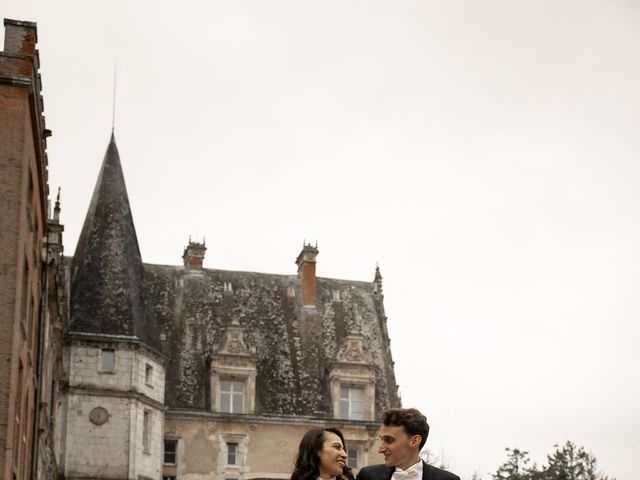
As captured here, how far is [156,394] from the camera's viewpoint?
5022 centimetres

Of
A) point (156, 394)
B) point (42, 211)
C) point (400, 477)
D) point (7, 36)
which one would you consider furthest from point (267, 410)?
point (400, 477)

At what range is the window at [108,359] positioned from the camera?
4822 cm

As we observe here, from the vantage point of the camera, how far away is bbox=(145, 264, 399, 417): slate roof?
5372 cm

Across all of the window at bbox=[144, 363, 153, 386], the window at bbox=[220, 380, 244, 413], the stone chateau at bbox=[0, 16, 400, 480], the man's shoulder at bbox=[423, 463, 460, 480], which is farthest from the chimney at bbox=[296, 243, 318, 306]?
the man's shoulder at bbox=[423, 463, 460, 480]

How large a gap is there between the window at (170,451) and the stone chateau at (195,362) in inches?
1.5

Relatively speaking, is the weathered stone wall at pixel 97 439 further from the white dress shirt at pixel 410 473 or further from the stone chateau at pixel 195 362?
the white dress shirt at pixel 410 473

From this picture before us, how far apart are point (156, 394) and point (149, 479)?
132 inches

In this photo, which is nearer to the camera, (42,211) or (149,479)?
(42,211)

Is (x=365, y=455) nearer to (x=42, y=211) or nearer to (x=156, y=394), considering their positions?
(x=156, y=394)

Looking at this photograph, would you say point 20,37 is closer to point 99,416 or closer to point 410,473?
point 410,473

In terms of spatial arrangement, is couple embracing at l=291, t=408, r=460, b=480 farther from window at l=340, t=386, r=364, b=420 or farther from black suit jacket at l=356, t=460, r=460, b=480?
window at l=340, t=386, r=364, b=420

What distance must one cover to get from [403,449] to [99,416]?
133 ft

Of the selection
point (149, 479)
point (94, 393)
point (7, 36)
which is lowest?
point (149, 479)

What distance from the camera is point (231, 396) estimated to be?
53.3m
